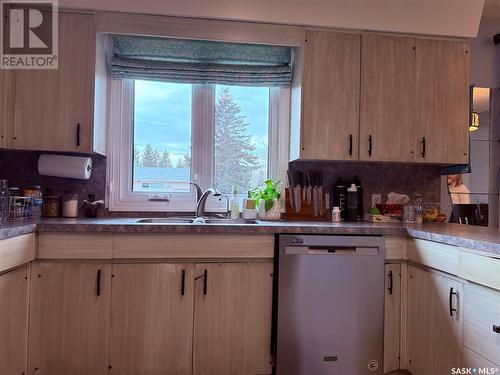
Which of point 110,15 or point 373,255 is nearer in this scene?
point 373,255

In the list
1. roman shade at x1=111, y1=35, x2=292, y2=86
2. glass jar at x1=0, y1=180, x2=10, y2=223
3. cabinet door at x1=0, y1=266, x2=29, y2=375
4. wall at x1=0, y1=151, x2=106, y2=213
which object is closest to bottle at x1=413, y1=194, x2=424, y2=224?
roman shade at x1=111, y1=35, x2=292, y2=86

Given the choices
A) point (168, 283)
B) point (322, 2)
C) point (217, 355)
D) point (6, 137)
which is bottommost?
point (217, 355)

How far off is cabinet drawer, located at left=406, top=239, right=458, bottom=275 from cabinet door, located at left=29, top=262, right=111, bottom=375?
1713 millimetres

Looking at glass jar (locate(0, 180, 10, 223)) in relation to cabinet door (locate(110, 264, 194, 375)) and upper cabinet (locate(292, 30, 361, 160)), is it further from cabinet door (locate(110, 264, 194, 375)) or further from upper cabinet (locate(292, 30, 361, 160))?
upper cabinet (locate(292, 30, 361, 160))

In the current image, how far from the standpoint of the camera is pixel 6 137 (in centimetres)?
218

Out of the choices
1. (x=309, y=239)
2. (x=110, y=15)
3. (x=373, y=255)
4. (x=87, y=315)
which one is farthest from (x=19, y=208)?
(x=373, y=255)

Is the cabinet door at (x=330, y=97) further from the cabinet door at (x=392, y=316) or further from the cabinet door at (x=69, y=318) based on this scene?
the cabinet door at (x=69, y=318)

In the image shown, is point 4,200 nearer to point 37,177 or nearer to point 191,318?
point 37,177

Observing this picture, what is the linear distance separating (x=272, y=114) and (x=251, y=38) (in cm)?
59

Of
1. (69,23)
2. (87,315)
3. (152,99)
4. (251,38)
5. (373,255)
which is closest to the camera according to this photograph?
(87,315)

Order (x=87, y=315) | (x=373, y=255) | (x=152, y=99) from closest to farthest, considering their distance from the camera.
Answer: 1. (x=87, y=315)
2. (x=373, y=255)
3. (x=152, y=99)

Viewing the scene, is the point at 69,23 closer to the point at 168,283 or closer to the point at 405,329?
the point at 168,283

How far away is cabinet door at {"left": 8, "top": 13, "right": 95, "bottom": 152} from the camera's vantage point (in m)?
2.20

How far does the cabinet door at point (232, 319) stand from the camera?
6.64 ft
